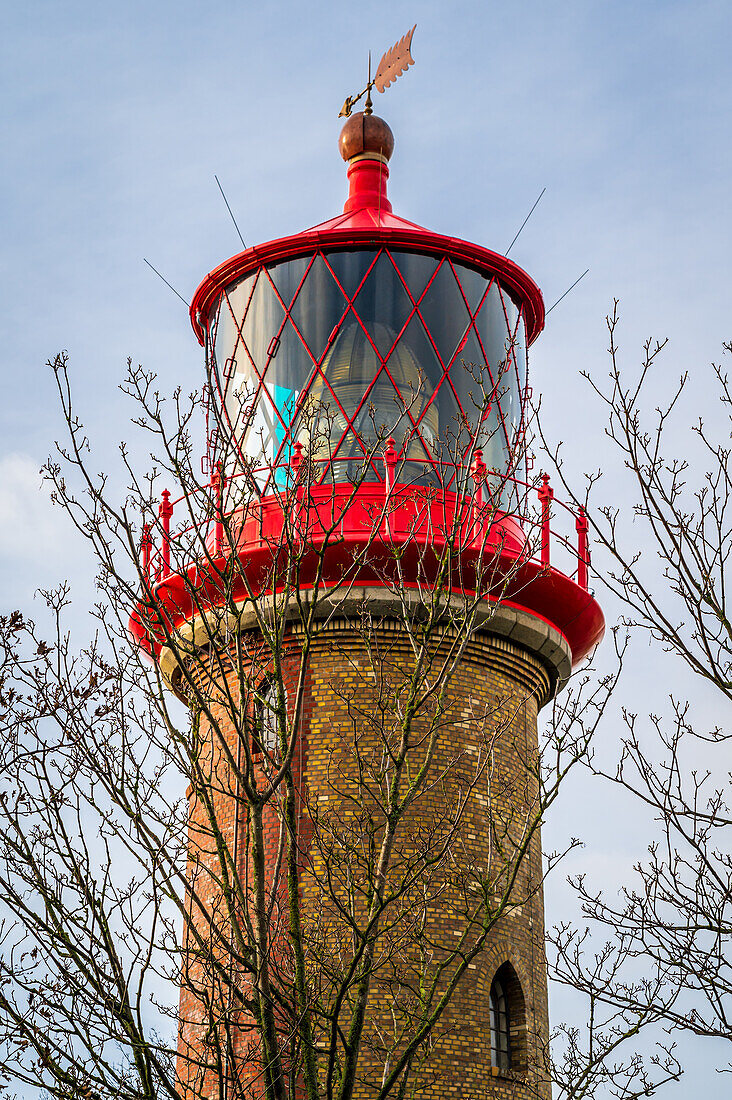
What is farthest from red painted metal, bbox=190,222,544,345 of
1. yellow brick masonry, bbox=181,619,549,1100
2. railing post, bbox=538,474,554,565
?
yellow brick masonry, bbox=181,619,549,1100

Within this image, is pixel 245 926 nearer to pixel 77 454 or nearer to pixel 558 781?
pixel 558 781

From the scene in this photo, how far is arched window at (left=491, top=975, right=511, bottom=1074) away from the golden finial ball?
8.83m

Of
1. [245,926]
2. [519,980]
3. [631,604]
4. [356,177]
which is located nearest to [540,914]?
[519,980]

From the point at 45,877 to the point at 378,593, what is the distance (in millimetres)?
5178

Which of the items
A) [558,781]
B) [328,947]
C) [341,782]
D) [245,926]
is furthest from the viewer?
[341,782]

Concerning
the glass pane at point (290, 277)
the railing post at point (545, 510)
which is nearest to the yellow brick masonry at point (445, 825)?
the railing post at point (545, 510)

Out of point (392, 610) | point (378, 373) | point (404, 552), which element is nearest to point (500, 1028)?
point (392, 610)

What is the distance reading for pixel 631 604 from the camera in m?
8.22

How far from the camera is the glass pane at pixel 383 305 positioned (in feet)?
47.8

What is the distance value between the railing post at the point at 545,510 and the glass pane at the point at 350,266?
2.61 m

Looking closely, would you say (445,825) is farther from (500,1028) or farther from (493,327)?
(493,327)

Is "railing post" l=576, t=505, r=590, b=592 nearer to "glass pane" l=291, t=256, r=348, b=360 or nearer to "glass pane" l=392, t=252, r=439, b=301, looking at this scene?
"glass pane" l=392, t=252, r=439, b=301

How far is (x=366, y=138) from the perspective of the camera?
16656 mm

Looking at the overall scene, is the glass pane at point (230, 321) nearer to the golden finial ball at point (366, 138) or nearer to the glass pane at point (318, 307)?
the glass pane at point (318, 307)
